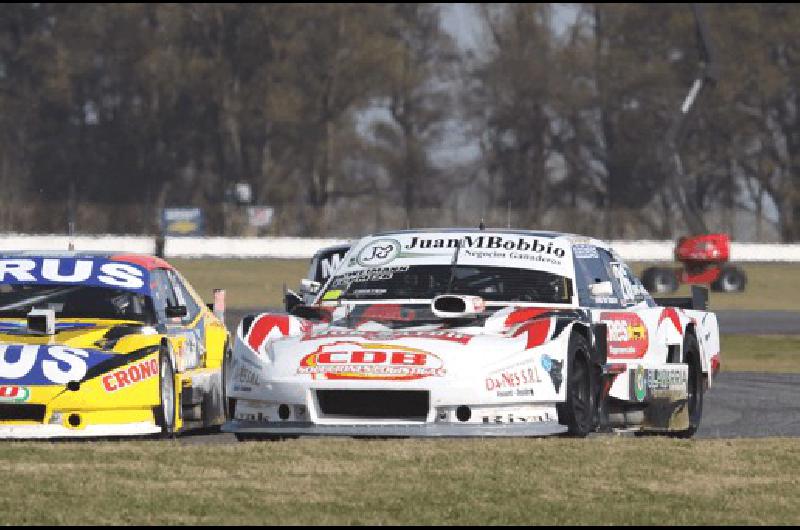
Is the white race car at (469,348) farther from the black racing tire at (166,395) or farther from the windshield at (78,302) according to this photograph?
the windshield at (78,302)

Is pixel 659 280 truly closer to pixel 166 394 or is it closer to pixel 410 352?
pixel 166 394

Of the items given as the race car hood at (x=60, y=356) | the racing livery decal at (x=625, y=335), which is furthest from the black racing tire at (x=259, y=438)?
the racing livery decal at (x=625, y=335)

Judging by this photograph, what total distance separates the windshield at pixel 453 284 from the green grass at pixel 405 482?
140cm

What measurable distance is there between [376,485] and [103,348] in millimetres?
3315

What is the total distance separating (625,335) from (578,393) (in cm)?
106

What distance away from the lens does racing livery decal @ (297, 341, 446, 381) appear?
10797 mm

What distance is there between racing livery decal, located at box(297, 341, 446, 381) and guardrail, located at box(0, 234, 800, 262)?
46.3 m

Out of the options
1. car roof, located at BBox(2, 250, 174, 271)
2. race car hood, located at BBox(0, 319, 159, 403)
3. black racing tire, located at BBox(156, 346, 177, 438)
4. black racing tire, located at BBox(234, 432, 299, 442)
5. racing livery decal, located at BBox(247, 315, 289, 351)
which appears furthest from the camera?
car roof, located at BBox(2, 250, 174, 271)

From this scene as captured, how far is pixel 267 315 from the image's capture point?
38.0 feet

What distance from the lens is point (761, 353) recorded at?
29.3 meters

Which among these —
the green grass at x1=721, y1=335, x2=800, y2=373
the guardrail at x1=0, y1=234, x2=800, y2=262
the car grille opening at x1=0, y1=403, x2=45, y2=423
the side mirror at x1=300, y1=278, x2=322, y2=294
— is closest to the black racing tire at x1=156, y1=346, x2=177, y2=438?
the car grille opening at x1=0, y1=403, x2=45, y2=423

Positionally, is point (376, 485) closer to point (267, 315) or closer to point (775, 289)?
point (267, 315)

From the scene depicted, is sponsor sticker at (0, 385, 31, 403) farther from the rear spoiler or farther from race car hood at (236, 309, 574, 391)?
the rear spoiler

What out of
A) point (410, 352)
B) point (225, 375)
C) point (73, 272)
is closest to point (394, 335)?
point (410, 352)
